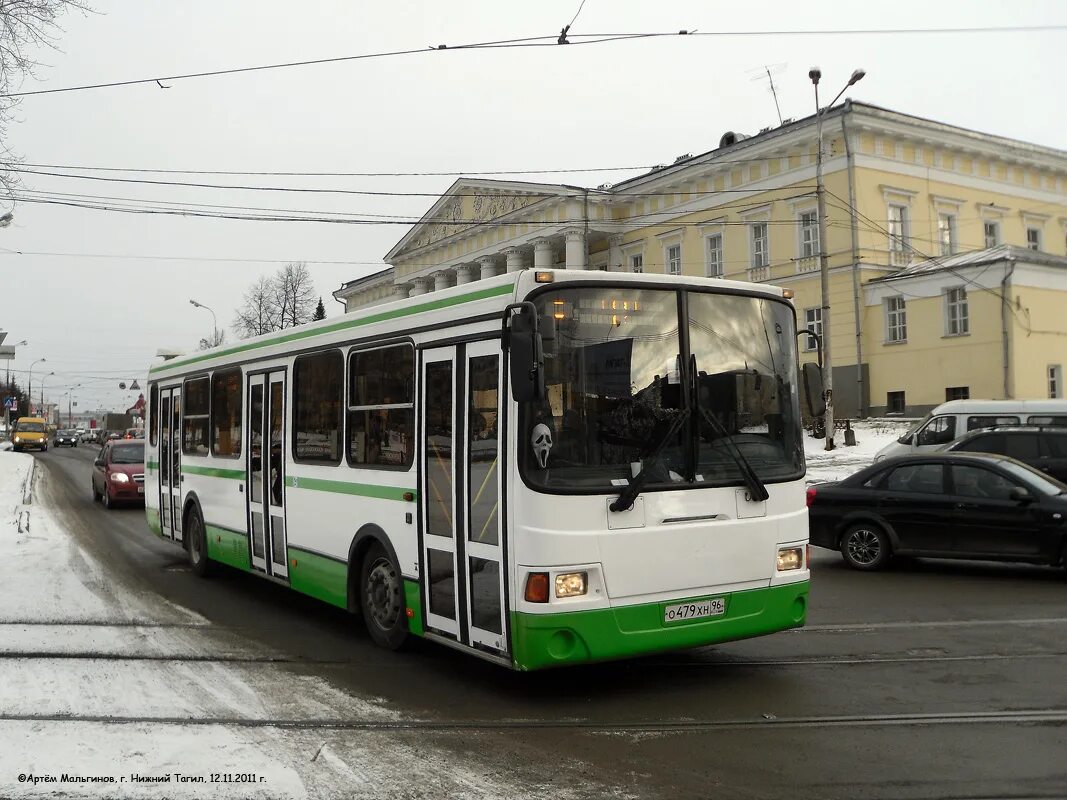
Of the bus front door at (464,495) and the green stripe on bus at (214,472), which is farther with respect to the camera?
the green stripe on bus at (214,472)

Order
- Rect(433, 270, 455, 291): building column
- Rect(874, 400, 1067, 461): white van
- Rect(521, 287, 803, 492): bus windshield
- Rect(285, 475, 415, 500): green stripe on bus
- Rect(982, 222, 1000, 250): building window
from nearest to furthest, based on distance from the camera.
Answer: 1. Rect(521, 287, 803, 492): bus windshield
2. Rect(285, 475, 415, 500): green stripe on bus
3. Rect(874, 400, 1067, 461): white van
4. Rect(982, 222, 1000, 250): building window
5. Rect(433, 270, 455, 291): building column

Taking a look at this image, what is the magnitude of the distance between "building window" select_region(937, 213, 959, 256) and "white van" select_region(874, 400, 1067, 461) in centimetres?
2523

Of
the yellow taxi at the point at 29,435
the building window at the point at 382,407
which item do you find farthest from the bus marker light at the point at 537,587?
the yellow taxi at the point at 29,435

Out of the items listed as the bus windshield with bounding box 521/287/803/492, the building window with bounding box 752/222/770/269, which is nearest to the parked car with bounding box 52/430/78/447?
the building window with bounding box 752/222/770/269

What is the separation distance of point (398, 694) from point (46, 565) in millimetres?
8733

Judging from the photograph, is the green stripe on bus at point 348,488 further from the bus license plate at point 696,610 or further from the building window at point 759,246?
the building window at point 759,246

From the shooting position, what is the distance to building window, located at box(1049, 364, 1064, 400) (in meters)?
37.4

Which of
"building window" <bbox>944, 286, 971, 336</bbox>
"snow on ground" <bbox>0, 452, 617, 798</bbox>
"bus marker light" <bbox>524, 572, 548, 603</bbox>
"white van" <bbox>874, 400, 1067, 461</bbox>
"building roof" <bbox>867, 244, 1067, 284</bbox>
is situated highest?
"building roof" <bbox>867, 244, 1067, 284</bbox>

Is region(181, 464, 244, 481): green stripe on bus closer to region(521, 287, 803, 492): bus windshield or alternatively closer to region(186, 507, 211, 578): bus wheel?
region(186, 507, 211, 578): bus wheel

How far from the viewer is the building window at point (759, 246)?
4598 centimetres

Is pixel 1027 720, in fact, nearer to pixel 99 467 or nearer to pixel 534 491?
pixel 534 491

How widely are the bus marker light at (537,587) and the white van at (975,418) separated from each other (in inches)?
639

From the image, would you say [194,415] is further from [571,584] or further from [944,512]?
[944,512]

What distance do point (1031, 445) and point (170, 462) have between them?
1353cm
